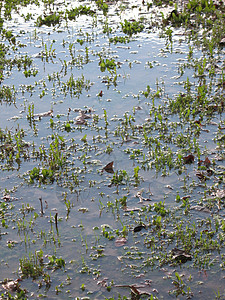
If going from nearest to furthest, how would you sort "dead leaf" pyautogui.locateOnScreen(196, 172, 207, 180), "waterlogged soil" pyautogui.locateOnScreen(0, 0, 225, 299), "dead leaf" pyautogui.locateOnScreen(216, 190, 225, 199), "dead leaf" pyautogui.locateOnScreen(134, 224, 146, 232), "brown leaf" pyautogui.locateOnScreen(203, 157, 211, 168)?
1. "waterlogged soil" pyautogui.locateOnScreen(0, 0, 225, 299)
2. "dead leaf" pyautogui.locateOnScreen(134, 224, 146, 232)
3. "dead leaf" pyautogui.locateOnScreen(216, 190, 225, 199)
4. "dead leaf" pyautogui.locateOnScreen(196, 172, 207, 180)
5. "brown leaf" pyautogui.locateOnScreen(203, 157, 211, 168)

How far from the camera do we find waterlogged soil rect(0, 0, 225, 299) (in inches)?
178

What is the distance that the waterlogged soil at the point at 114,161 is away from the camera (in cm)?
453

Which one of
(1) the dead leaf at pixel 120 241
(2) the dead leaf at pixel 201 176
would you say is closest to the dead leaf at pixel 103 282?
(1) the dead leaf at pixel 120 241

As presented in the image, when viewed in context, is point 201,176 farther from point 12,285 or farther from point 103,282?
point 12,285

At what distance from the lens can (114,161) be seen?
6.39 meters

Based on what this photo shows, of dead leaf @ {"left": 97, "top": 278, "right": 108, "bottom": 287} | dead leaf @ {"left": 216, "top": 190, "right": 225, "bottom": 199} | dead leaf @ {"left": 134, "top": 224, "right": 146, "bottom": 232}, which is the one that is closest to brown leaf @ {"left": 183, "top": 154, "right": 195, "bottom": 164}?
dead leaf @ {"left": 216, "top": 190, "right": 225, "bottom": 199}

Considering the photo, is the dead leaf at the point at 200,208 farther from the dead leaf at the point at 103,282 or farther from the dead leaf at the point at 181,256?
the dead leaf at the point at 103,282

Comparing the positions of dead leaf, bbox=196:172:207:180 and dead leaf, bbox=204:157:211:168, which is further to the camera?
dead leaf, bbox=204:157:211:168

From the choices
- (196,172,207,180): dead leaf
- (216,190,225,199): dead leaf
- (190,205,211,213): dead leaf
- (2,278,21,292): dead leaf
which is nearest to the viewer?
(2,278,21,292): dead leaf

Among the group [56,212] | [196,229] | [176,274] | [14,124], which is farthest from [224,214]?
[14,124]

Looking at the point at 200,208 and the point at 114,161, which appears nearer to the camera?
the point at 200,208

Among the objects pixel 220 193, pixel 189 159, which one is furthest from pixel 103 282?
pixel 189 159

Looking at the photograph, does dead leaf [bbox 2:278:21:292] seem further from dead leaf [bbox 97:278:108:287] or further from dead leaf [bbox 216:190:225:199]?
dead leaf [bbox 216:190:225:199]

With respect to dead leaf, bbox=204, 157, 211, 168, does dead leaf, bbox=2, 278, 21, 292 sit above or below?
below
